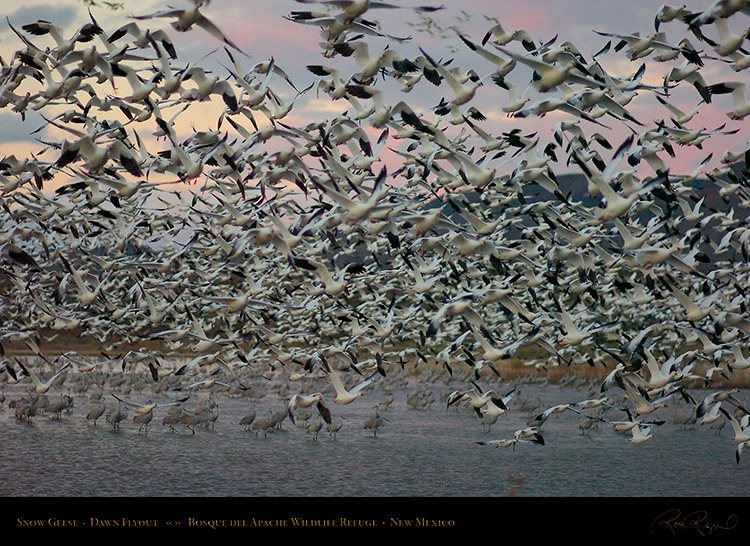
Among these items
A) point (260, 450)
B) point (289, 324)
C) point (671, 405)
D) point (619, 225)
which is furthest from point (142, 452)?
point (671, 405)

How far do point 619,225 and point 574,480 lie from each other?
32.3ft

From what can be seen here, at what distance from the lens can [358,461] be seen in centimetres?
2144

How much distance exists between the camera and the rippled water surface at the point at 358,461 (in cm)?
1894

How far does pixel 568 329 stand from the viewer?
1405 cm

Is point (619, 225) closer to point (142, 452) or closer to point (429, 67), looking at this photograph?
point (429, 67)
